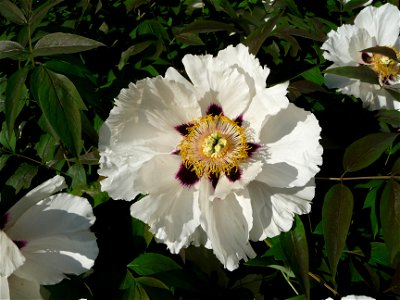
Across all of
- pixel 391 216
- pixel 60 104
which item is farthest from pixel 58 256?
pixel 391 216

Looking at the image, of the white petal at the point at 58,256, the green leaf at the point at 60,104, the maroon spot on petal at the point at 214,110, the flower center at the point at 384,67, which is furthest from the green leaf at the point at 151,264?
the flower center at the point at 384,67

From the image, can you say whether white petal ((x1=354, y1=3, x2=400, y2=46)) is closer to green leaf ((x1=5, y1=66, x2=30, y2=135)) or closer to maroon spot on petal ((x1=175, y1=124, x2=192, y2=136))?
maroon spot on petal ((x1=175, y1=124, x2=192, y2=136))

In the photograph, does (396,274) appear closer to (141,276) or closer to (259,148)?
(259,148)

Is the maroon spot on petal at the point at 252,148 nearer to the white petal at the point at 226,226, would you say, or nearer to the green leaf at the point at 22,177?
the white petal at the point at 226,226

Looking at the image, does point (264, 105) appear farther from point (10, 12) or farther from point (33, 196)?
point (10, 12)

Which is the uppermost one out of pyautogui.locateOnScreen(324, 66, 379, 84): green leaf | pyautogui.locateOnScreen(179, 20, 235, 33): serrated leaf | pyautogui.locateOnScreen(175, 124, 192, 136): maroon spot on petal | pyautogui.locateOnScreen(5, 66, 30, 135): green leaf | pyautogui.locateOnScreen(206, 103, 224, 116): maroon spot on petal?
pyautogui.locateOnScreen(5, 66, 30, 135): green leaf

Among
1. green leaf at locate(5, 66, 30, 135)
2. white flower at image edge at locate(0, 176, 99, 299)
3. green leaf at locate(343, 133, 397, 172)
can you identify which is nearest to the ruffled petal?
white flower at image edge at locate(0, 176, 99, 299)

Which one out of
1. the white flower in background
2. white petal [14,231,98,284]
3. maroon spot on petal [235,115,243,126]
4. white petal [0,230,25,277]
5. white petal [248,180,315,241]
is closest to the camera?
white petal [0,230,25,277]

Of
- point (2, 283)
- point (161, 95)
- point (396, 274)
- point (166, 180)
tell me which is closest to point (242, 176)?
point (166, 180)
